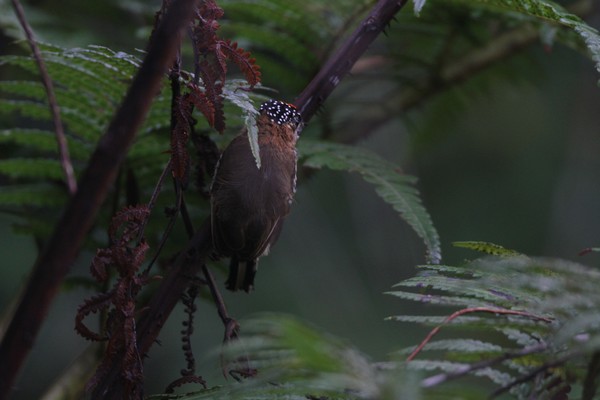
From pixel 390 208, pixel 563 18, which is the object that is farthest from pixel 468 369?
pixel 390 208

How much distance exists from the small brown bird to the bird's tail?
0.02 metres

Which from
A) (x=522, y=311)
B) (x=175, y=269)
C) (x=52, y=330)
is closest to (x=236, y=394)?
(x=175, y=269)

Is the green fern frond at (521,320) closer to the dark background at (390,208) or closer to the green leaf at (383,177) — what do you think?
the green leaf at (383,177)

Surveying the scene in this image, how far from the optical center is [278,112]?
1.71m

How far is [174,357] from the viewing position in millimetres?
3279

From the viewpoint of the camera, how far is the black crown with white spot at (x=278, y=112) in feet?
5.40

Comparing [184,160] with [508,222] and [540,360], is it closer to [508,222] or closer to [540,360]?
[540,360]

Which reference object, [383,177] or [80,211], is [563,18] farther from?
[80,211]

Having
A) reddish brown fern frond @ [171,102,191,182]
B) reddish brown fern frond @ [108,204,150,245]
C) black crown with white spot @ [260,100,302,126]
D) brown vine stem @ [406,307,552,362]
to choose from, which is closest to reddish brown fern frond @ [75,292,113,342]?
reddish brown fern frond @ [108,204,150,245]

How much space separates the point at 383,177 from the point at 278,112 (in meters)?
0.30

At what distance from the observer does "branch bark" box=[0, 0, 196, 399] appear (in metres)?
0.76

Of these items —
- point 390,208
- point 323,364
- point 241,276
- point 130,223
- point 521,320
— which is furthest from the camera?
point 390,208

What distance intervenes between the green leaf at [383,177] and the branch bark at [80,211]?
32.8 inches

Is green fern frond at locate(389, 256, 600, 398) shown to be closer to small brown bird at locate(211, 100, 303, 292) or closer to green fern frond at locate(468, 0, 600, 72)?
green fern frond at locate(468, 0, 600, 72)
